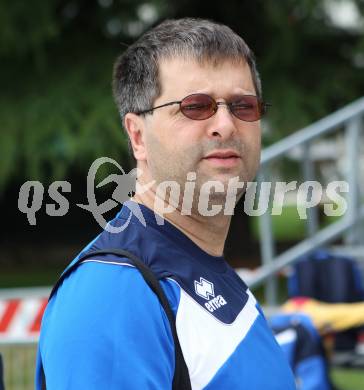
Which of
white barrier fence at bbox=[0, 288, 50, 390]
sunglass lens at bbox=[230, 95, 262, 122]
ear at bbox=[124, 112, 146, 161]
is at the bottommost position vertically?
white barrier fence at bbox=[0, 288, 50, 390]

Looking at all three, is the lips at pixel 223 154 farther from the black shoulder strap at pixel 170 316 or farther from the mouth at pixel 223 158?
the black shoulder strap at pixel 170 316

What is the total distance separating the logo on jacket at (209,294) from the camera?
166 cm

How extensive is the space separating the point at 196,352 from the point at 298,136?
4.98m

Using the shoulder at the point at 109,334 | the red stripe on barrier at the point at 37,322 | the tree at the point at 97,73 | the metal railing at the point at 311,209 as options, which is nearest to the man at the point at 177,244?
the shoulder at the point at 109,334

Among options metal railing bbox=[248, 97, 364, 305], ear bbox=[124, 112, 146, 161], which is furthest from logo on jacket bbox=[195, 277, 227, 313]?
metal railing bbox=[248, 97, 364, 305]

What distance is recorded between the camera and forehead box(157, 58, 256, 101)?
5.74 ft

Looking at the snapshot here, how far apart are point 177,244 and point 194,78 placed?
13.7 inches

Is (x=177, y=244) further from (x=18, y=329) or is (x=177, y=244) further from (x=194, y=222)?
(x=18, y=329)

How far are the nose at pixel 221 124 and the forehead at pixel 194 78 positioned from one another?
29 millimetres

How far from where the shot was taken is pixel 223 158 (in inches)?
69.7

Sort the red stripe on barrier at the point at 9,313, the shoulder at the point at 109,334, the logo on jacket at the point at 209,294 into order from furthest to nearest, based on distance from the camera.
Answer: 1. the red stripe on barrier at the point at 9,313
2. the logo on jacket at the point at 209,294
3. the shoulder at the point at 109,334

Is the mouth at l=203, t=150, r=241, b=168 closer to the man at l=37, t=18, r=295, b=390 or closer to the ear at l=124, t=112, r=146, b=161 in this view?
the man at l=37, t=18, r=295, b=390

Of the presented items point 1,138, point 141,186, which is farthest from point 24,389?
point 1,138

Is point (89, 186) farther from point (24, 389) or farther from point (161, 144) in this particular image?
point (24, 389)
